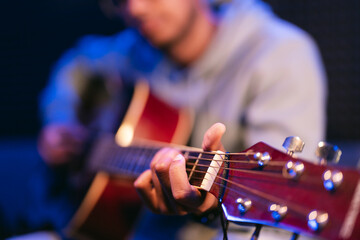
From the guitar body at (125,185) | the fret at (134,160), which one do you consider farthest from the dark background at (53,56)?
the fret at (134,160)

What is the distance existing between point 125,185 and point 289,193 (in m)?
0.78

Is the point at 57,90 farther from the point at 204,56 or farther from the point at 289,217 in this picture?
the point at 289,217

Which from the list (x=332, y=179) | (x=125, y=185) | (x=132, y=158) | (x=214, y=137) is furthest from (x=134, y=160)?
(x=332, y=179)

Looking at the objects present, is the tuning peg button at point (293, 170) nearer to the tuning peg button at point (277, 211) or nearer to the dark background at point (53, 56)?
the tuning peg button at point (277, 211)

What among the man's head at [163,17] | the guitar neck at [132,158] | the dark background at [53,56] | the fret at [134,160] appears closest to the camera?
the guitar neck at [132,158]

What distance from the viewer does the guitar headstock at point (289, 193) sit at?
42 cm

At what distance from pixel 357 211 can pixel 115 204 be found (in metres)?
0.97

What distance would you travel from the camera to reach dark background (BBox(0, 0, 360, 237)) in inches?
70.7

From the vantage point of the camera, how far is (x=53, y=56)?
238 cm

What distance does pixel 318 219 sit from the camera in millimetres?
434

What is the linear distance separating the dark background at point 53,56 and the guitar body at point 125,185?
2.10ft

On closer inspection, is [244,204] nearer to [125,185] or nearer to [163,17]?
[125,185]

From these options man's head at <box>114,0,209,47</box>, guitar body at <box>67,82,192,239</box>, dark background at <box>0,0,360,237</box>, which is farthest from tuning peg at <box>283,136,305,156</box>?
dark background at <box>0,0,360,237</box>

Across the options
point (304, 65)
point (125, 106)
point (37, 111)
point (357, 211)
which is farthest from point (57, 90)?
point (357, 211)
